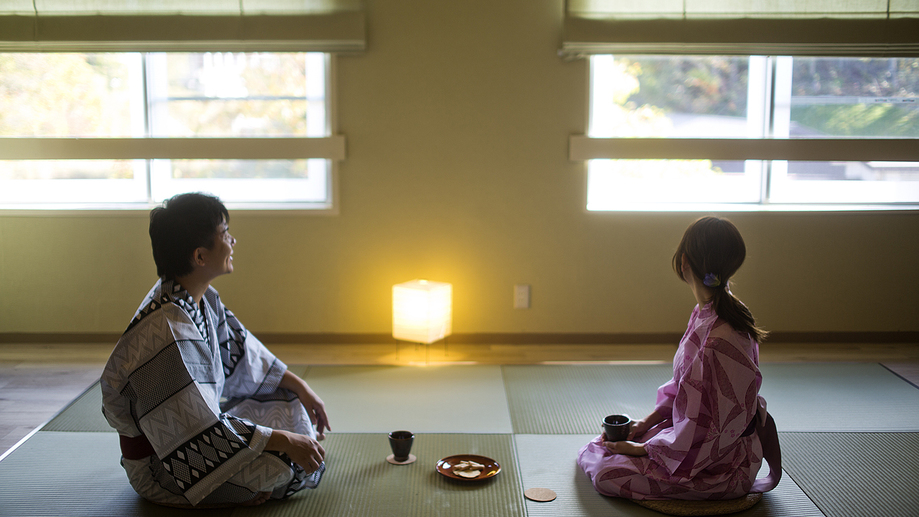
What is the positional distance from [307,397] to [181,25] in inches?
80.7

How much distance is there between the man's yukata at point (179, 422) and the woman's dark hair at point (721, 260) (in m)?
1.20

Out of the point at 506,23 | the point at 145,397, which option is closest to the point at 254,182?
the point at 506,23

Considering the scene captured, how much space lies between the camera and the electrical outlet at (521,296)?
3611 millimetres

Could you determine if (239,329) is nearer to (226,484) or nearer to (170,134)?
(226,484)

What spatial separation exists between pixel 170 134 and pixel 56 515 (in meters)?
2.13

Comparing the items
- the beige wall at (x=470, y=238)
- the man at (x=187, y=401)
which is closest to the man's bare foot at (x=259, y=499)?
the man at (x=187, y=401)

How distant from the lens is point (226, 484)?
1.87 meters

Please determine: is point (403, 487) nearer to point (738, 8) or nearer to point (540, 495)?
point (540, 495)

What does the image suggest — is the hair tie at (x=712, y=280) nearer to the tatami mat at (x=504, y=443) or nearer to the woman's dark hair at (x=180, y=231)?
the tatami mat at (x=504, y=443)

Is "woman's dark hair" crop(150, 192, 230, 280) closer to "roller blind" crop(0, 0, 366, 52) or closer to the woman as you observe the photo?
the woman

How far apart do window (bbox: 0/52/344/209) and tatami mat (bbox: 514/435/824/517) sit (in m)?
1.84

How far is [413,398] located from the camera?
9.27ft

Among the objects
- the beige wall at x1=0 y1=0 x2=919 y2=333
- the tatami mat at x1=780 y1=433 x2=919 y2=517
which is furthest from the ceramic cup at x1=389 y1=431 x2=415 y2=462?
the beige wall at x1=0 y1=0 x2=919 y2=333

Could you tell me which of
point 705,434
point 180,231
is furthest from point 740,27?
point 180,231
